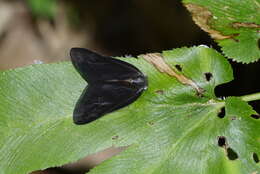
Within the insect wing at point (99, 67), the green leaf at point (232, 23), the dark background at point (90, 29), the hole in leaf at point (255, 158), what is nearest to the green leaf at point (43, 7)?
the dark background at point (90, 29)

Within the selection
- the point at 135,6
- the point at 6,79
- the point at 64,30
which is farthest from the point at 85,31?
the point at 6,79

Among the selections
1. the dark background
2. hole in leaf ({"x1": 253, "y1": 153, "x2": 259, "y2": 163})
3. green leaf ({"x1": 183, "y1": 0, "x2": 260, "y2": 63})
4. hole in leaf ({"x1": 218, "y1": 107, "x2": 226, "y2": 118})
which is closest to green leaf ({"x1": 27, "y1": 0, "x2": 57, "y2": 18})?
the dark background

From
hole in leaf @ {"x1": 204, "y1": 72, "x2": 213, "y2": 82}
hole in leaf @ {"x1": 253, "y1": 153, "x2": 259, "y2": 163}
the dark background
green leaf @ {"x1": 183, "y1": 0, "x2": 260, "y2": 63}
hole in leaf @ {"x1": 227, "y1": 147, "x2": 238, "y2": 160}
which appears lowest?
hole in leaf @ {"x1": 253, "y1": 153, "x2": 259, "y2": 163}

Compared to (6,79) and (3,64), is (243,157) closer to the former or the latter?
(6,79)

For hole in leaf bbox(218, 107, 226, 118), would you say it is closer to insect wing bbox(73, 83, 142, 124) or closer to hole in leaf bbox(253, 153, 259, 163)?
hole in leaf bbox(253, 153, 259, 163)

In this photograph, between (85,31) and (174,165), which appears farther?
(85,31)

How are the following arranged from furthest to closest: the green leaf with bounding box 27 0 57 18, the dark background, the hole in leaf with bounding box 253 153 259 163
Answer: the dark background → the green leaf with bounding box 27 0 57 18 → the hole in leaf with bounding box 253 153 259 163

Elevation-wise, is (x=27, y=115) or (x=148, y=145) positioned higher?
(x=27, y=115)
